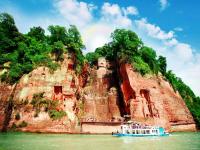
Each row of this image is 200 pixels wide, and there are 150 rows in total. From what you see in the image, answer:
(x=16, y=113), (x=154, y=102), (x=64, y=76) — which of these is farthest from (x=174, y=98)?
(x=16, y=113)

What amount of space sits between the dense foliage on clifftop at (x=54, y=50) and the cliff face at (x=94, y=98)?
4.99 feet

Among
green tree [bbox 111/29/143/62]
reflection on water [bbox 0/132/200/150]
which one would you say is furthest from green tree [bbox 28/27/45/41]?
reflection on water [bbox 0/132/200/150]

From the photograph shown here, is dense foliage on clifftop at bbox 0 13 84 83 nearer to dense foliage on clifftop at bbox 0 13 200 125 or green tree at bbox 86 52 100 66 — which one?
dense foliage on clifftop at bbox 0 13 200 125

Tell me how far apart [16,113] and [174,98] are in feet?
98.2

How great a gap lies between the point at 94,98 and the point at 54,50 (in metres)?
11.4

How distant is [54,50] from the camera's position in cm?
4538

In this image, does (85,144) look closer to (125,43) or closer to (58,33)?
(58,33)

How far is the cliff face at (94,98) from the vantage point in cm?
3894

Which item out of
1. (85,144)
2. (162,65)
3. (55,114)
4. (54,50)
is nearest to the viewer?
(85,144)

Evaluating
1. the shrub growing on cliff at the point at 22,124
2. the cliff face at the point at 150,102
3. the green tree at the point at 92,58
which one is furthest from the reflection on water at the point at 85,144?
the green tree at the point at 92,58

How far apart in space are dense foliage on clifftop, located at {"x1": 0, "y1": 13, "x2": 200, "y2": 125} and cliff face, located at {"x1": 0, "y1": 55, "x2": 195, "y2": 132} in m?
1.52

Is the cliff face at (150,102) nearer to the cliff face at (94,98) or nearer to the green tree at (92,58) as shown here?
the cliff face at (94,98)

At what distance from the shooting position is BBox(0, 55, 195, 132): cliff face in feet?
128

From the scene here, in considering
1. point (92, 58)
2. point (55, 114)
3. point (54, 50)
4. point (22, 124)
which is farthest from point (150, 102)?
point (22, 124)
